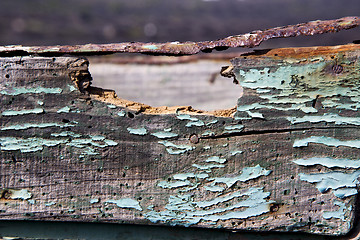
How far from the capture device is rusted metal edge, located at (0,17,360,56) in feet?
3.00

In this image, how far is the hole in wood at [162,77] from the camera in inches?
82.7

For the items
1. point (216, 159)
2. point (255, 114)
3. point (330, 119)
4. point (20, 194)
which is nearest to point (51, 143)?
point (20, 194)

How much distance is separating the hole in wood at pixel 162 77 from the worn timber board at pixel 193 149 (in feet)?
3.63

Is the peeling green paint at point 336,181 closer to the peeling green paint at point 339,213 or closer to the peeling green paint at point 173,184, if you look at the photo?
the peeling green paint at point 339,213

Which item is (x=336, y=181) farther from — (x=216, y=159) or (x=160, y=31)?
(x=160, y=31)

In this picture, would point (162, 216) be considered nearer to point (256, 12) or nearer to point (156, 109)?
A: point (156, 109)

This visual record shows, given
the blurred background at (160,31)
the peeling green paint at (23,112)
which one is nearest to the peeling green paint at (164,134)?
the peeling green paint at (23,112)

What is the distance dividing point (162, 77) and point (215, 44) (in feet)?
3.92

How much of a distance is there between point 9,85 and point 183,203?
0.57 meters

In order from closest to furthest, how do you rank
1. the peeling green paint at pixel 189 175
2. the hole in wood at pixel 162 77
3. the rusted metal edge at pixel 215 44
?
1. the rusted metal edge at pixel 215 44
2. the peeling green paint at pixel 189 175
3. the hole in wood at pixel 162 77

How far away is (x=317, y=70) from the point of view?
0.94 m

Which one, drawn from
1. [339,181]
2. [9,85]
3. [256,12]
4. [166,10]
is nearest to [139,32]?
[166,10]

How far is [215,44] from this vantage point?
93 cm

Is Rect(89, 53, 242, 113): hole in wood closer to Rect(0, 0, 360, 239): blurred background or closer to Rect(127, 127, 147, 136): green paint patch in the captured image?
Rect(0, 0, 360, 239): blurred background
